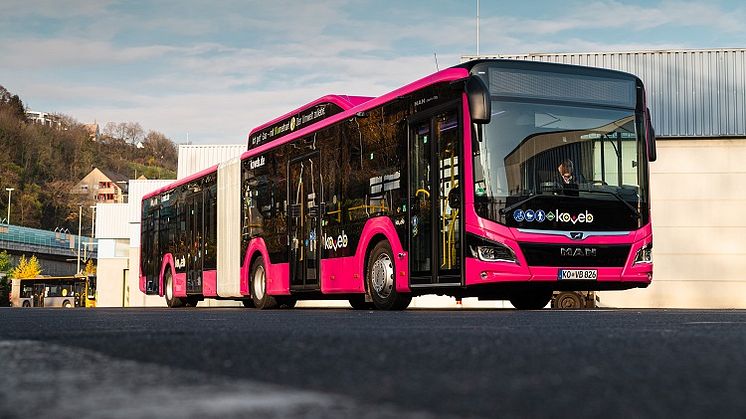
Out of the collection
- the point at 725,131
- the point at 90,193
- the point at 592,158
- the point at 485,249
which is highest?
the point at 90,193

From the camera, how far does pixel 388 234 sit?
1446 cm

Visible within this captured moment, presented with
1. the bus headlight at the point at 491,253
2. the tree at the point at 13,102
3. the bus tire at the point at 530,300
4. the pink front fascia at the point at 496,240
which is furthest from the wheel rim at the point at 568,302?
the tree at the point at 13,102

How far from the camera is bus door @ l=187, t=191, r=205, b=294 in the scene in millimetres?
23317

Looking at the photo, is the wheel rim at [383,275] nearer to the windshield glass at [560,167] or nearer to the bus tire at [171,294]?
the windshield glass at [560,167]

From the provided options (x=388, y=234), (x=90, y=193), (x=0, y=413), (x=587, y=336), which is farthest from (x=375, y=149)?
(x=90, y=193)

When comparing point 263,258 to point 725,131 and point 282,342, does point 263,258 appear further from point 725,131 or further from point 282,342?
point 725,131

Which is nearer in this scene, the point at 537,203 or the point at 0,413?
the point at 0,413

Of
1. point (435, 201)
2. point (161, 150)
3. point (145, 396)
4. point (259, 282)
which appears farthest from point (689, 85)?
point (161, 150)

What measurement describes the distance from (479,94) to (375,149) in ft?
8.36

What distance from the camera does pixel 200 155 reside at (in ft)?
159

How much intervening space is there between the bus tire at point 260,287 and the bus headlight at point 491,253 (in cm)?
662

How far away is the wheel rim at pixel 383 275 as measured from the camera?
14.4m

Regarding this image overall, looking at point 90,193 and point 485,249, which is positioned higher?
point 90,193

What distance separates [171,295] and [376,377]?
23.4 meters
